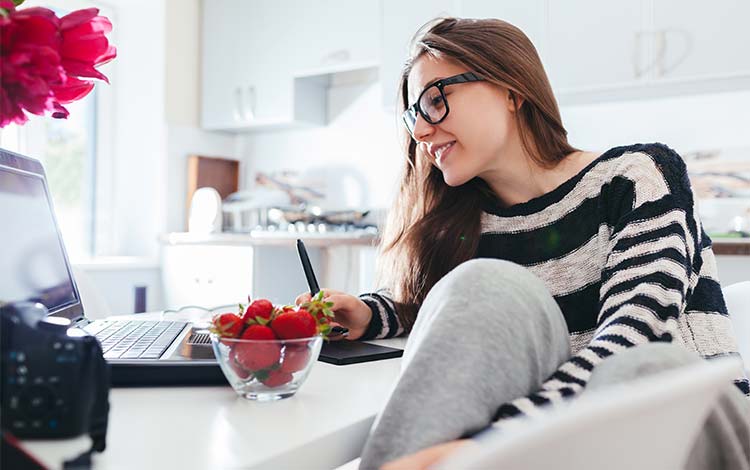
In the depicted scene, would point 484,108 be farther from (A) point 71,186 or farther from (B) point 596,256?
(A) point 71,186

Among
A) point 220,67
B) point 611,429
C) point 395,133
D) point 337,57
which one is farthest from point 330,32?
point 611,429

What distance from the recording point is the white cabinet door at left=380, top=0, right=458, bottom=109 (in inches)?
115

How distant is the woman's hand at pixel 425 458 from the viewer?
509 mm

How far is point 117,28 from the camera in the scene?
3.53m

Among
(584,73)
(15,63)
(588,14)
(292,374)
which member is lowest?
(292,374)

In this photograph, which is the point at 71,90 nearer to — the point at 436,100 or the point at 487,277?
the point at 487,277

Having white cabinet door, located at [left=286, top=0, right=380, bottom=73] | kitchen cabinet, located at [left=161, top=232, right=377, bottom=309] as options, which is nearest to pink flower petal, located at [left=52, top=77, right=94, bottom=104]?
kitchen cabinet, located at [left=161, top=232, right=377, bottom=309]

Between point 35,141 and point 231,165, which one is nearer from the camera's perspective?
point 35,141

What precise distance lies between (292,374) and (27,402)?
0.86ft

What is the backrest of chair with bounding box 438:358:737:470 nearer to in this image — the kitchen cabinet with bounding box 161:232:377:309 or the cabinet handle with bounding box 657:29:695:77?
the cabinet handle with bounding box 657:29:695:77

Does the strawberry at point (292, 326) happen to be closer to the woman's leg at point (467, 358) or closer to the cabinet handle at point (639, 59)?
the woman's leg at point (467, 358)

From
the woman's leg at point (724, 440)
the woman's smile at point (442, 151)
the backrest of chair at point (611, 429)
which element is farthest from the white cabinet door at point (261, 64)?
the backrest of chair at point (611, 429)

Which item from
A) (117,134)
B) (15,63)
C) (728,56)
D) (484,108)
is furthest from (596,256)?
(117,134)

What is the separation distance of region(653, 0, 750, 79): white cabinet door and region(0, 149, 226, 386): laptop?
2.07 m
